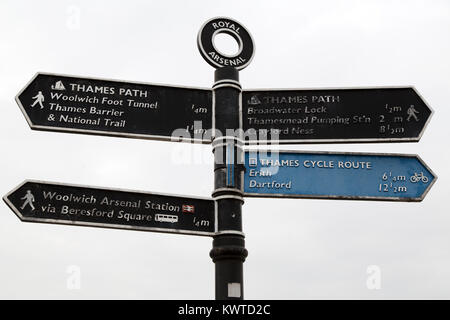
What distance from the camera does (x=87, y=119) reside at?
6.10 metres

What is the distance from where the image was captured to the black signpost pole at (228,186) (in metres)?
5.68

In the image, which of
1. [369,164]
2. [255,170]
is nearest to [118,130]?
[255,170]

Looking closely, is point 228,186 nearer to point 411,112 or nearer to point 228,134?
point 228,134

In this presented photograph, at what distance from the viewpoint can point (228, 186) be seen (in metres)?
5.92

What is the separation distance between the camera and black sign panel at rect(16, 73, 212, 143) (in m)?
6.04

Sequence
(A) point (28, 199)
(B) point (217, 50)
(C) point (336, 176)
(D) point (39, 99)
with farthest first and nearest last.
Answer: (B) point (217, 50) < (C) point (336, 176) < (D) point (39, 99) < (A) point (28, 199)

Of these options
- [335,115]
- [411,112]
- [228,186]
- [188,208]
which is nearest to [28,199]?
[188,208]

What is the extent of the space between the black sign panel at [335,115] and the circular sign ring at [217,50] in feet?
1.23

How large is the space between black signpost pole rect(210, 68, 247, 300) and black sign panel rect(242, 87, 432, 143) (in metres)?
0.21

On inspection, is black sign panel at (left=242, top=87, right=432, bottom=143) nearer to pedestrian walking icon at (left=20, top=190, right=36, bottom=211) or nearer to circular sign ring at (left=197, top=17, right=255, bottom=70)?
circular sign ring at (left=197, top=17, right=255, bottom=70)

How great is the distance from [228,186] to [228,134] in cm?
57

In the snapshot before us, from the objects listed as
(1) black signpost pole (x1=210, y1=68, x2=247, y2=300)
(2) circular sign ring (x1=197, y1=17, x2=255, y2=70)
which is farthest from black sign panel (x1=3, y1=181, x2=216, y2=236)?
(2) circular sign ring (x1=197, y1=17, x2=255, y2=70)

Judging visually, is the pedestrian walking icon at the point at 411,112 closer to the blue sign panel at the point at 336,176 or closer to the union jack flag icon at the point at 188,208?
the blue sign panel at the point at 336,176

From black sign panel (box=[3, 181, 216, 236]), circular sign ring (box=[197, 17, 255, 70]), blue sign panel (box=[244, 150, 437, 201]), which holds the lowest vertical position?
black sign panel (box=[3, 181, 216, 236])
